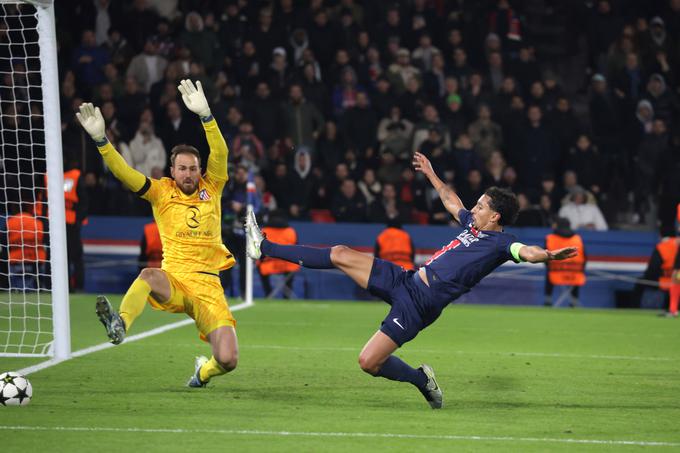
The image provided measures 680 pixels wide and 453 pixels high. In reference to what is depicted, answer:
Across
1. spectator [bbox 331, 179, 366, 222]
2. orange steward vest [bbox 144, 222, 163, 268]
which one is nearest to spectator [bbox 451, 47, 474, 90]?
spectator [bbox 331, 179, 366, 222]

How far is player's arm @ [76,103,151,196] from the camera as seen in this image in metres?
8.78

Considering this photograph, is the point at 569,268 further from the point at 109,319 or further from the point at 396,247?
the point at 109,319

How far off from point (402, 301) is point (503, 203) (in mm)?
1074

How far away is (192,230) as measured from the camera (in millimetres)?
9016

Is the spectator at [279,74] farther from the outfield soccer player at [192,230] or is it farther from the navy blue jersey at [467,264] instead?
the navy blue jersey at [467,264]

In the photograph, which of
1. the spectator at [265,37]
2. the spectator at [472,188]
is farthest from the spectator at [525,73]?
the spectator at [265,37]

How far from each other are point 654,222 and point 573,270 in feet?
10.0

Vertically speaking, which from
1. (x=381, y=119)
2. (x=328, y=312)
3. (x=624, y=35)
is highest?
(x=624, y=35)

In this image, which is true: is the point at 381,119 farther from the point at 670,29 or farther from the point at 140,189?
the point at 140,189

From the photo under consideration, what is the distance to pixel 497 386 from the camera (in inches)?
385

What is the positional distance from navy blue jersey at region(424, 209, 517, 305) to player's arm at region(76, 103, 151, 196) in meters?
2.39

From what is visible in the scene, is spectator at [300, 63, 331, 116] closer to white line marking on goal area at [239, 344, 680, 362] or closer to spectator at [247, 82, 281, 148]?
spectator at [247, 82, 281, 148]

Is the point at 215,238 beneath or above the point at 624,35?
beneath

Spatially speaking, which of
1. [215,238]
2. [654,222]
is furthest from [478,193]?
[215,238]
